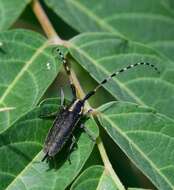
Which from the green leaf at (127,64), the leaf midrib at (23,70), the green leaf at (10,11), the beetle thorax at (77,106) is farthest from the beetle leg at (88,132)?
the green leaf at (10,11)

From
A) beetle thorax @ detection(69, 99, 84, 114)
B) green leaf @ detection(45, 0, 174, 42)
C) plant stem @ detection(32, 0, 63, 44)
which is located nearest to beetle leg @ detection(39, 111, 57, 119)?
beetle thorax @ detection(69, 99, 84, 114)

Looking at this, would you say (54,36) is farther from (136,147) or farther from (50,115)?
(136,147)

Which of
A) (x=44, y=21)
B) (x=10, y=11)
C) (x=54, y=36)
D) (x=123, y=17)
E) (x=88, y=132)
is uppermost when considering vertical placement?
(x=10, y=11)

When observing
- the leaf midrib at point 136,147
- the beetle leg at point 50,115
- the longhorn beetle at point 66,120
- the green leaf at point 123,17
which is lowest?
the leaf midrib at point 136,147

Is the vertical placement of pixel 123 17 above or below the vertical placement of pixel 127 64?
above

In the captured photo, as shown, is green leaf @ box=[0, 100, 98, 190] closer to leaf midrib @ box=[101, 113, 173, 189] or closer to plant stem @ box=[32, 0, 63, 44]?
leaf midrib @ box=[101, 113, 173, 189]

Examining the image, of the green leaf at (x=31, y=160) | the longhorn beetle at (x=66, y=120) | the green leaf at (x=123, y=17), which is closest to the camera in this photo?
the green leaf at (x=31, y=160)

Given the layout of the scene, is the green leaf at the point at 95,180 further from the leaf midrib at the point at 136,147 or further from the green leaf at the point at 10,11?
the green leaf at the point at 10,11

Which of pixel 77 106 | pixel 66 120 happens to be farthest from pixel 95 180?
pixel 66 120
